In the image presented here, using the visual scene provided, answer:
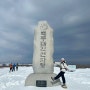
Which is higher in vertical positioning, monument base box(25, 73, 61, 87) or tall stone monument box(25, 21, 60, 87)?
tall stone monument box(25, 21, 60, 87)

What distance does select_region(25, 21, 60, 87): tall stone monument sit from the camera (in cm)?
1620

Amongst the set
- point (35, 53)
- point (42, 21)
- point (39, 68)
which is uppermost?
point (42, 21)

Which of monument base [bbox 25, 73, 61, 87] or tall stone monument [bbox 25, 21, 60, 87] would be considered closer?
monument base [bbox 25, 73, 61, 87]

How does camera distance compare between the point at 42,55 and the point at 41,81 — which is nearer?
the point at 41,81

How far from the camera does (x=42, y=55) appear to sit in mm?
16609

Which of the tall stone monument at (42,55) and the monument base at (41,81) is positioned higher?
the tall stone monument at (42,55)

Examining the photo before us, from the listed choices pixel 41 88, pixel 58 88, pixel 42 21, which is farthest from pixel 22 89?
pixel 42 21

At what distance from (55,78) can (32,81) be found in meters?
1.55

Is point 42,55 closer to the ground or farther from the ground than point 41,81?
farther from the ground

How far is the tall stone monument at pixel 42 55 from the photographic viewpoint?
16203 millimetres

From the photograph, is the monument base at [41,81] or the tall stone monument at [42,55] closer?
the monument base at [41,81]

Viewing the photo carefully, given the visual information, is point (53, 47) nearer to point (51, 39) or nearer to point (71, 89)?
point (51, 39)

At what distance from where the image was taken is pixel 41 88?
15.0m

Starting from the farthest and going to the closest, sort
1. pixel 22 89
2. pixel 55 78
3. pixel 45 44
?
pixel 45 44
pixel 55 78
pixel 22 89
